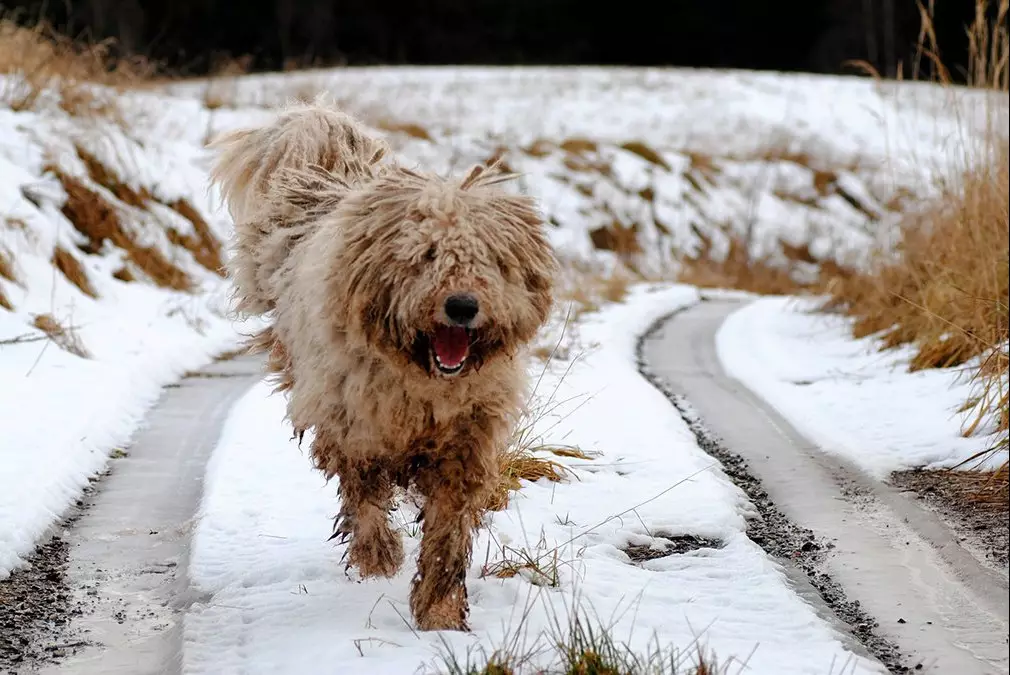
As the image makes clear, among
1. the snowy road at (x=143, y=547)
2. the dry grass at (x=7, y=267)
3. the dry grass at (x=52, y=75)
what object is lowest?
the snowy road at (x=143, y=547)

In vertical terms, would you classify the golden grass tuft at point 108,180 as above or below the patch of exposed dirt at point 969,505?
above

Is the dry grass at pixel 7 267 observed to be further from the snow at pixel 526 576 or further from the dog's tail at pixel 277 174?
the dog's tail at pixel 277 174

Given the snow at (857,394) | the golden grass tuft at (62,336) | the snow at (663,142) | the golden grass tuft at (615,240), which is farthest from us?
the snow at (663,142)

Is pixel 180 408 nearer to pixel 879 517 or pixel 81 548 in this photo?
pixel 81 548

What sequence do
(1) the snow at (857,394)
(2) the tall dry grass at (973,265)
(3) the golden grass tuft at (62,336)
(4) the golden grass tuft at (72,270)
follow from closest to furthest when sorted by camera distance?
1. (1) the snow at (857,394)
2. (2) the tall dry grass at (973,265)
3. (3) the golden grass tuft at (62,336)
4. (4) the golden grass tuft at (72,270)

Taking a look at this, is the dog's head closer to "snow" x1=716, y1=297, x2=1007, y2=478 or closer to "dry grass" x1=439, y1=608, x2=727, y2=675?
"dry grass" x1=439, y1=608, x2=727, y2=675

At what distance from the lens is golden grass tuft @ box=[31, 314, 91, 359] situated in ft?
25.2

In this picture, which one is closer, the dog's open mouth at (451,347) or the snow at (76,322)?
the dog's open mouth at (451,347)

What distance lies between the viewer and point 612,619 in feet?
12.4

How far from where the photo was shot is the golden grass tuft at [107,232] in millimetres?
10812

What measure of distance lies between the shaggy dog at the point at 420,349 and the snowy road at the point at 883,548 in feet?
5.09

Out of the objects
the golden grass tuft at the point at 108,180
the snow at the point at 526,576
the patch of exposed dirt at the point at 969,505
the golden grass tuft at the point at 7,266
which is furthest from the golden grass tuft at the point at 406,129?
the patch of exposed dirt at the point at 969,505

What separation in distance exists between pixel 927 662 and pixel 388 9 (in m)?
35.8

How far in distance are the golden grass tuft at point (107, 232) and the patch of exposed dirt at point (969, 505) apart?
25.4 ft
